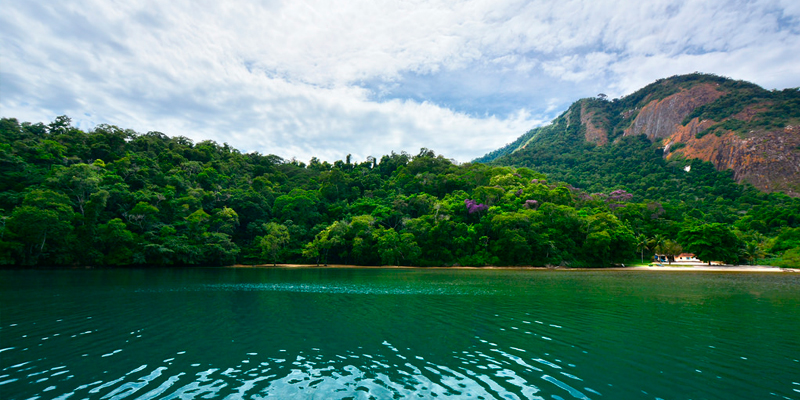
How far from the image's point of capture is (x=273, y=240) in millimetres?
58469

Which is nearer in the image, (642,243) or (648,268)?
(648,268)

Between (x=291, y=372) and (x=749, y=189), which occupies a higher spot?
(x=749, y=189)

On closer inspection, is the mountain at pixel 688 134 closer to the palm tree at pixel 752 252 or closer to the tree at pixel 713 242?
the palm tree at pixel 752 252

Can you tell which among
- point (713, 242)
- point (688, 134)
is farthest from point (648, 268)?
point (688, 134)

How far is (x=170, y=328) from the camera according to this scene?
13234 mm

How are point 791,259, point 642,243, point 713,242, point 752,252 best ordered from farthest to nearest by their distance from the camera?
point 642,243 → point 752,252 → point 713,242 → point 791,259

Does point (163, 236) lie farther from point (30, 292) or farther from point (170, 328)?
point (170, 328)

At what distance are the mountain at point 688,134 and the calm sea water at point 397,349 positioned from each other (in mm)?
101239

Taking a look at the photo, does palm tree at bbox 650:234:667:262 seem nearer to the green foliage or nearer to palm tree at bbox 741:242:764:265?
palm tree at bbox 741:242:764:265

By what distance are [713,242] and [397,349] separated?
206 feet

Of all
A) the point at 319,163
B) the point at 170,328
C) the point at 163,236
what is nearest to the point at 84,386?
the point at 170,328

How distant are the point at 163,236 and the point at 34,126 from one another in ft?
158

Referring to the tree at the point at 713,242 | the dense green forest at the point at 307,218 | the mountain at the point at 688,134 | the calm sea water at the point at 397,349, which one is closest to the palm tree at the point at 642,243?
the dense green forest at the point at 307,218

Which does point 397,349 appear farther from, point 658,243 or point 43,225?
point 658,243
